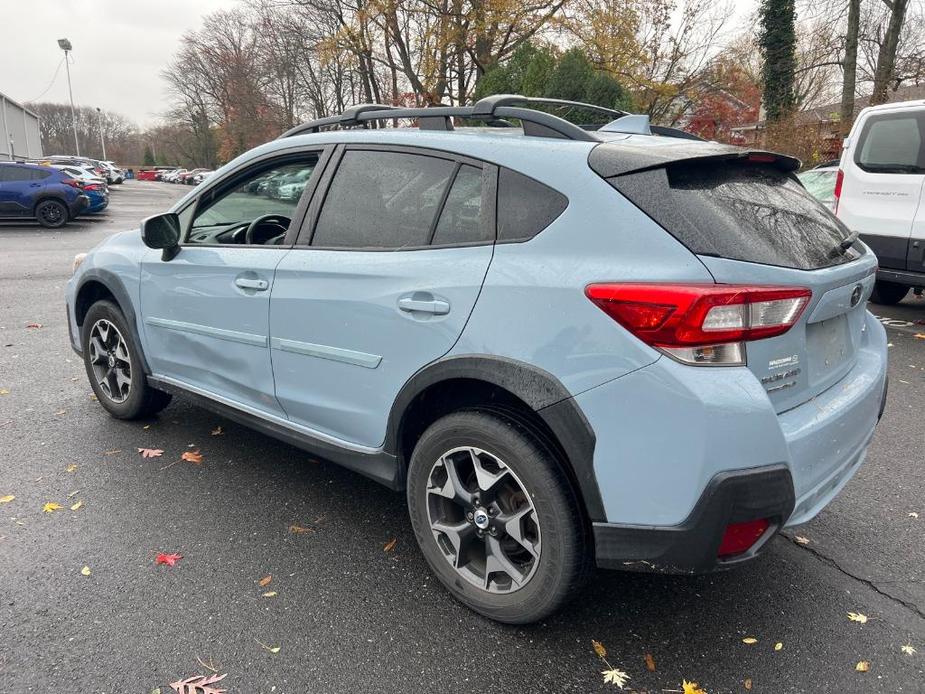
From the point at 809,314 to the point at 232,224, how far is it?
297 centimetres

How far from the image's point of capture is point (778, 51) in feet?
81.3

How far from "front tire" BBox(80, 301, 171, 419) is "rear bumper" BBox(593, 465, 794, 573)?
308 centimetres

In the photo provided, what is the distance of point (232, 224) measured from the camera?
12.6 ft

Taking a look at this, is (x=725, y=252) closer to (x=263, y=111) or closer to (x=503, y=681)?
(x=503, y=681)

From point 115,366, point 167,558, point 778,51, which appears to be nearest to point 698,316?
point 167,558

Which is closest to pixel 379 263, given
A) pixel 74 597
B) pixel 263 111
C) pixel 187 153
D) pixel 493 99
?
pixel 493 99

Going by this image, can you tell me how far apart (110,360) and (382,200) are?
2.51 metres

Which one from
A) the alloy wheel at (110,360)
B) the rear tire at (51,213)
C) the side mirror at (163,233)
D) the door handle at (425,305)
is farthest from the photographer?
the rear tire at (51,213)

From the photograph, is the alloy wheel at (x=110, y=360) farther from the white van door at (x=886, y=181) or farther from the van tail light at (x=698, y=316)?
the white van door at (x=886, y=181)

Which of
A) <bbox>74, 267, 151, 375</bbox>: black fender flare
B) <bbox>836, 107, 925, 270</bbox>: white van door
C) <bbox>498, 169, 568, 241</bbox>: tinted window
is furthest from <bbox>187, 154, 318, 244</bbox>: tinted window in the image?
<bbox>836, 107, 925, 270</bbox>: white van door

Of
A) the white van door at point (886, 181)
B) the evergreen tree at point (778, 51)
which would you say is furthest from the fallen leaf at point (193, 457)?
the evergreen tree at point (778, 51)

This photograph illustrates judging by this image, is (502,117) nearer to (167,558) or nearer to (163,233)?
(163,233)

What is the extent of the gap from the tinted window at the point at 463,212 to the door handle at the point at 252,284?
931 mm

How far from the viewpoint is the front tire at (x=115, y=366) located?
4077mm
